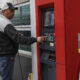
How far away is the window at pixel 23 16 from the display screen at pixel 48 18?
A: 70 centimetres

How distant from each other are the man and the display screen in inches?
9.6

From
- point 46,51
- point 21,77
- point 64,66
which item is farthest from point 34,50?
point 21,77

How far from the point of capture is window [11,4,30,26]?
3.88 m

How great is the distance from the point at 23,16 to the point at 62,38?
1.49 m

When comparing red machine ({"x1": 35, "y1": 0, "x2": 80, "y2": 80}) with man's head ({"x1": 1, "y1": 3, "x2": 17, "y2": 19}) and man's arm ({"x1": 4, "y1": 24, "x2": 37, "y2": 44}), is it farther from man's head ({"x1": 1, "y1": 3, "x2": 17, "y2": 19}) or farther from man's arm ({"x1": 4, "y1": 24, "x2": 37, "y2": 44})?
man's head ({"x1": 1, "y1": 3, "x2": 17, "y2": 19})

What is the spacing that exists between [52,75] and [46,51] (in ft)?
1.25

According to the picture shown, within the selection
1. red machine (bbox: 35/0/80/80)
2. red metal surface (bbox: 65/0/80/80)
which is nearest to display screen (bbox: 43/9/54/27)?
red machine (bbox: 35/0/80/80)

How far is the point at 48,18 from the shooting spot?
10.3 feet

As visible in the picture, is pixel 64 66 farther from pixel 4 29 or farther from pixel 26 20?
pixel 26 20

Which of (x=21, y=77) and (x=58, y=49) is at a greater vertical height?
(x=58, y=49)

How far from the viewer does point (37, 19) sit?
3.23m

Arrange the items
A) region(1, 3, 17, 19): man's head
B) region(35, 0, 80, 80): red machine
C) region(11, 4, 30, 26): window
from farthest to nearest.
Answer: region(11, 4, 30, 26): window, region(1, 3, 17, 19): man's head, region(35, 0, 80, 80): red machine

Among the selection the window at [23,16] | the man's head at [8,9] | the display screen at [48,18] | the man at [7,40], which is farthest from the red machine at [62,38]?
the window at [23,16]

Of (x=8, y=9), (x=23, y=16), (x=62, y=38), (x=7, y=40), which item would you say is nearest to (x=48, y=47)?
(x=62, y=38)
